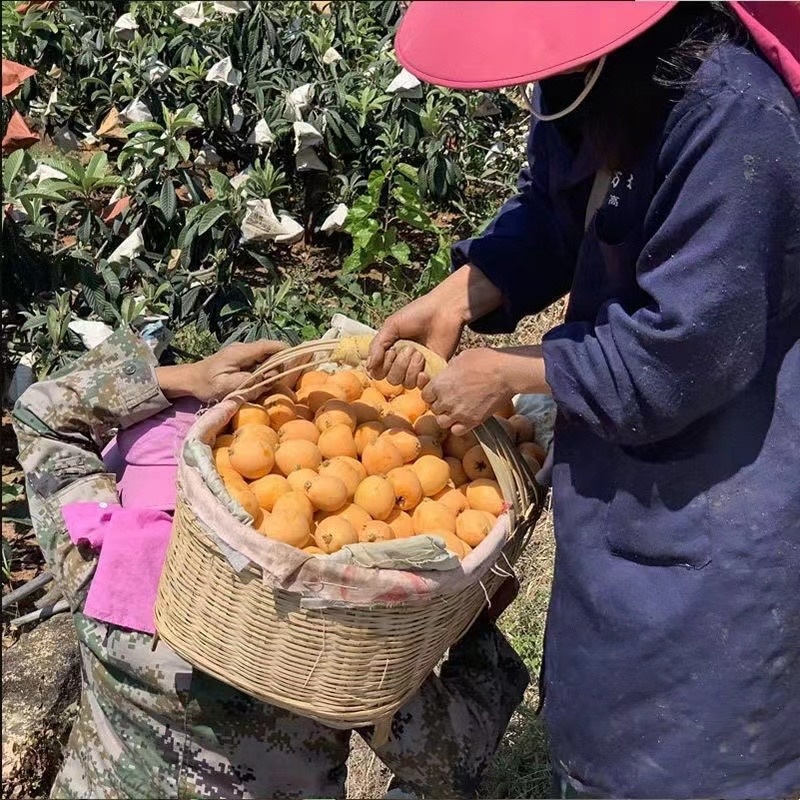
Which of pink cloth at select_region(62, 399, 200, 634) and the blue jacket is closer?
the blue jacket

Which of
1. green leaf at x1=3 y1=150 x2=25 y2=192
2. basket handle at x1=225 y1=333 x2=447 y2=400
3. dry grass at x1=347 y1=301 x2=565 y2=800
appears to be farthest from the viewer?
green leaf at x1=3 y1=150 x2=25 y2=192

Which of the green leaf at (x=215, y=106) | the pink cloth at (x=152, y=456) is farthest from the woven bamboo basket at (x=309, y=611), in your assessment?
the green leaf at (x=215, y=106)

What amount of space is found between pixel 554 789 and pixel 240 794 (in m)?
0.55

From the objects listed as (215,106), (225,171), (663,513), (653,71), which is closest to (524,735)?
(663,513)

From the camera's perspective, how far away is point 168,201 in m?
3.21

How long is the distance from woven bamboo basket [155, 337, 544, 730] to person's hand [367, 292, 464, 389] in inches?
6.0

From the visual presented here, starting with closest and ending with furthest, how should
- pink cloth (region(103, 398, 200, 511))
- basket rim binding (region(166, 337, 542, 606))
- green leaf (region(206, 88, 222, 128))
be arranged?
basket rim binding (region(166, 337, 542, 606)) → pink cloth (region(103, 398, 200, 511)) → green leaf (region(206, 88, 222, 128))

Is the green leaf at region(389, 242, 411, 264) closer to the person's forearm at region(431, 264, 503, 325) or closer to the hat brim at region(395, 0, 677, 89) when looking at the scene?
the person's forearm at region(431, 264, 503, 325)

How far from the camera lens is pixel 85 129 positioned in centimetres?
413

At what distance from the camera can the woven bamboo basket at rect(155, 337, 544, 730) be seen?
4.62 ft

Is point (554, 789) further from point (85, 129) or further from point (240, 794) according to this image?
point (85, 129)

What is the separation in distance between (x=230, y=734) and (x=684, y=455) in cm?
94

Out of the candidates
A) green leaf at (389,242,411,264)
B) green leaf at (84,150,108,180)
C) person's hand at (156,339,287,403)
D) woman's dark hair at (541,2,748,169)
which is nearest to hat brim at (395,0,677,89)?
woman's dark hair at (541,2,748,169)

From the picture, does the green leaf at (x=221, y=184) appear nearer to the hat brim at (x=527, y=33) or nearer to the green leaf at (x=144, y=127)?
the green leaf at (x=144, y=127)
